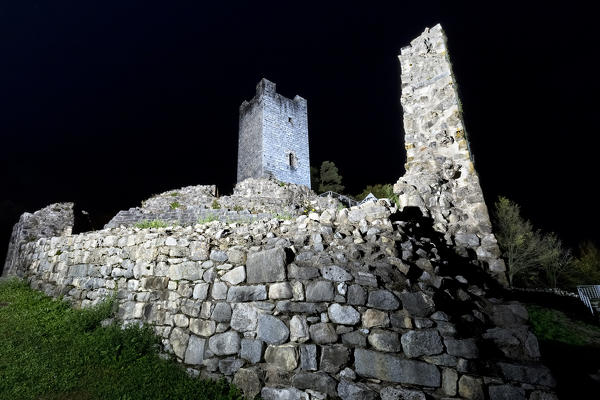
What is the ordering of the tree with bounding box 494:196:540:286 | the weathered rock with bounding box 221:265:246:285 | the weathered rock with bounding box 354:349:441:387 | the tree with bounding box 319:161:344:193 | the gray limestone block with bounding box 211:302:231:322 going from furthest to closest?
the tree with bounding box 319:161:344:193 → the tree with bounding box 494:196:540:286 → the weathered rock with bounding box 221:265:246:285 → the gray limestone block with bounding box 211:302:231:322 → the weathered rock with bounding box 354:349:441:387

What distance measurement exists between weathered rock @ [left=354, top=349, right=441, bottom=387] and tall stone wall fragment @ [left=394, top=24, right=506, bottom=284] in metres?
2.25

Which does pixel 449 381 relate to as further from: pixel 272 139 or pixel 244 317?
pixel 272 139

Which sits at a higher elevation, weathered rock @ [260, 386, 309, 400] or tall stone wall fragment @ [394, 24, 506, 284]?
tall stone wall fragment @ [394, 24, 506, 284]

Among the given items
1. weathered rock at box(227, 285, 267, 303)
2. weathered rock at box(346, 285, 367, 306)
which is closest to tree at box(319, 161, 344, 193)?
weathered rock at box(227, 285, 267, 303)

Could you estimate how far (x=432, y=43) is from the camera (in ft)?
18.6

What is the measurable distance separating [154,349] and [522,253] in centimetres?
2219

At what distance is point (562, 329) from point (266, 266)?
31.1 feet

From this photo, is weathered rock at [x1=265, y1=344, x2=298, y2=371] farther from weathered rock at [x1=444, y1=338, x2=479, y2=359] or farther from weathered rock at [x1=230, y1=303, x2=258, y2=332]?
weathered rock at [x1=444, y1=338, x2=479, y2=359]

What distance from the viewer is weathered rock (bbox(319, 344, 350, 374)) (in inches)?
113

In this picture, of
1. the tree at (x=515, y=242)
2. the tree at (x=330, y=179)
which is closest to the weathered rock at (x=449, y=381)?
the tree at (x=515, y=242)

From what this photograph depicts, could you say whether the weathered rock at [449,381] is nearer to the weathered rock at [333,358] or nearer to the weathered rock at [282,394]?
the weathered rock at [333,358]

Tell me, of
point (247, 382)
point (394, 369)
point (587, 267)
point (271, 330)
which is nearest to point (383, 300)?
point (394, 369)

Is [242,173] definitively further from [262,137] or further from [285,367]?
[285,367]

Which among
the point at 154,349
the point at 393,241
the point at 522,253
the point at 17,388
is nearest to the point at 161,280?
the point at 154,349
